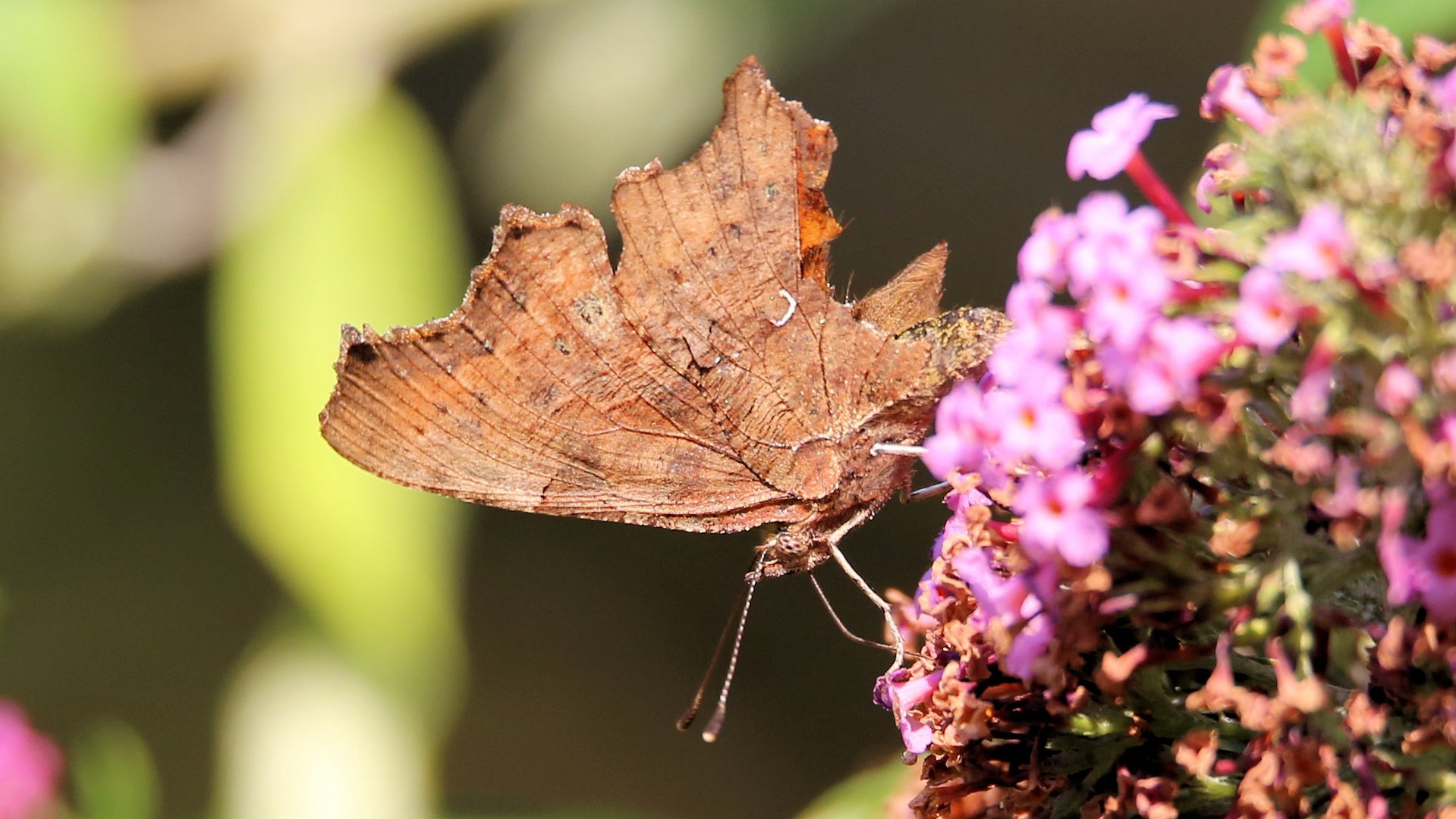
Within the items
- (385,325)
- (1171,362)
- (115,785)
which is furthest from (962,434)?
(115,785)

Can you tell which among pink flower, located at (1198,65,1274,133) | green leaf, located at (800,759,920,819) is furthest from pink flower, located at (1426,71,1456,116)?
green leaf, located at (800,759,920,819)

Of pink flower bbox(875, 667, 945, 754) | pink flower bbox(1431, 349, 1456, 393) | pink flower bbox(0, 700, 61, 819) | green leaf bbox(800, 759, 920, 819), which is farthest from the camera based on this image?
pink flower bbox(0, 700, 61, 819)

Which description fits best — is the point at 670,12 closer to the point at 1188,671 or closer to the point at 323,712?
the point at 323,712

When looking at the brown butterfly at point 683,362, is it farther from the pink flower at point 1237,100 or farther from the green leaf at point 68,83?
the green leaf at point 68,83

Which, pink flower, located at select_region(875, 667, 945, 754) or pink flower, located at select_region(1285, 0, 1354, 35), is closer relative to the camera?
pink flower, located at select_region(1285, 0, 1354, 35)

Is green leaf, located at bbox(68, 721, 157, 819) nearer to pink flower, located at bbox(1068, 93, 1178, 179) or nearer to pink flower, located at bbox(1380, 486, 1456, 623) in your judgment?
pink flower, located at bbox(1068, 93, 1178, 179)
